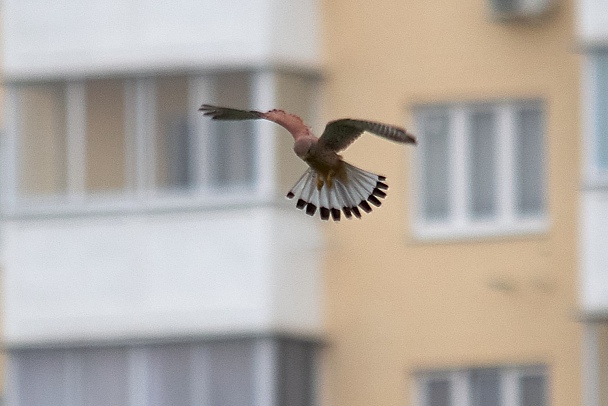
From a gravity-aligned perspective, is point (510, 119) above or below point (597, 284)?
above

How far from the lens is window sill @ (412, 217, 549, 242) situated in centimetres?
2391

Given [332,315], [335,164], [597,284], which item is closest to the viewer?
[335,164]

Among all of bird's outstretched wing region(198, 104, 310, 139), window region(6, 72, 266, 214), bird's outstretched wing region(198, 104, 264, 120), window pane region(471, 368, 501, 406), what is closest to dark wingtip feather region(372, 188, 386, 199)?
bird's outstretched wing region(198, 104, 310, 139)

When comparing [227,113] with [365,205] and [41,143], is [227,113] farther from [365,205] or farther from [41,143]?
[41,143]

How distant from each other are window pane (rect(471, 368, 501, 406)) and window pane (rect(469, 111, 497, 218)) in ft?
5.65

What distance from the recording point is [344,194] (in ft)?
42.3

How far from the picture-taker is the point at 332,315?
24.4 meters

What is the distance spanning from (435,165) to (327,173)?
39.2 feet

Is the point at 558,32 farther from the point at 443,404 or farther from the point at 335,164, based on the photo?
the point at 335,164

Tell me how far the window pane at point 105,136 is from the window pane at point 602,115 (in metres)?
5.27

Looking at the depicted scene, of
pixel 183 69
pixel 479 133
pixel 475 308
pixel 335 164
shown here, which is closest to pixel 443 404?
pixel 475 308

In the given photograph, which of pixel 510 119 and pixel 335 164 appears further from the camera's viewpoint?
pixel 510 119

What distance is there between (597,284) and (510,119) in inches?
93.2

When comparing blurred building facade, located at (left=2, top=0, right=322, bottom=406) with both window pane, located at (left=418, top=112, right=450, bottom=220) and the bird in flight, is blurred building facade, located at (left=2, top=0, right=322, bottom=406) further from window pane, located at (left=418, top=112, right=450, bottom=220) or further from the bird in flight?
the bird in flight
